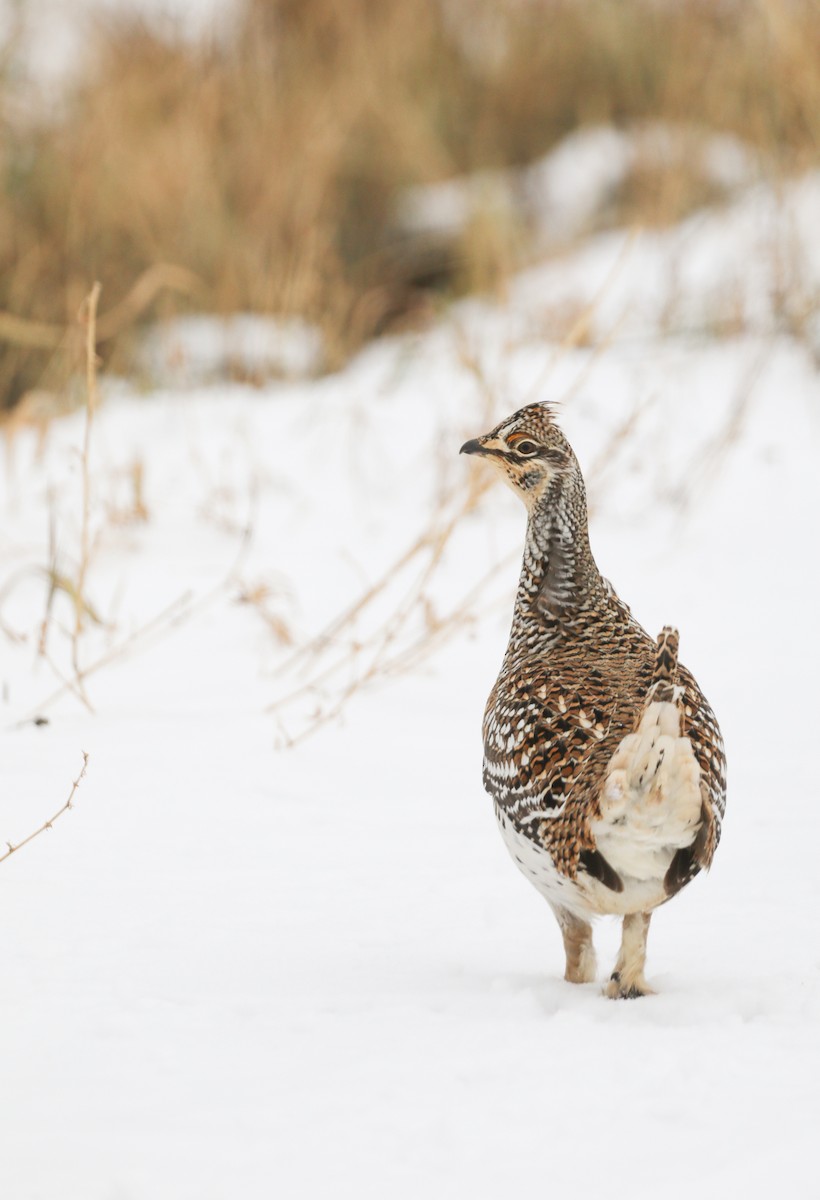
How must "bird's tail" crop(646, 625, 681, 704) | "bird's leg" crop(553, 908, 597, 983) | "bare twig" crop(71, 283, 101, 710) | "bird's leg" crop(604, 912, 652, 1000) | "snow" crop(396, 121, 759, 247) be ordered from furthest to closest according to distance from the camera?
"snow" crop(396, 121, 759, 247), "bare twig" crop(71, 283, 101, 710), "bird's leg" crop(553, 908, 597, 983), "bird's leg" crop(604, 912, 652, 1000), "bird's tail" crop(646, 625, 681, 704)

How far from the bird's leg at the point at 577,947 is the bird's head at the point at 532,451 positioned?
96 cm


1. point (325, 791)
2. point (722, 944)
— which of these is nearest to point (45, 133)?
point (325, 791)

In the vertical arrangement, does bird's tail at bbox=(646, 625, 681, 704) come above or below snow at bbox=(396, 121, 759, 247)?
below

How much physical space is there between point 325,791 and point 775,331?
4064mm

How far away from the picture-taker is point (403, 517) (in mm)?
6250

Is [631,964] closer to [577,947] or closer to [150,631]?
[577,947]

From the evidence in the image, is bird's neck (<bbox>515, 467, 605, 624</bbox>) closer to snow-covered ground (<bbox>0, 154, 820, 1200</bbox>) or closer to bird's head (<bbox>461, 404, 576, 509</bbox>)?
bird's head (<bbox>461, 404, 576, 509</bbox>)

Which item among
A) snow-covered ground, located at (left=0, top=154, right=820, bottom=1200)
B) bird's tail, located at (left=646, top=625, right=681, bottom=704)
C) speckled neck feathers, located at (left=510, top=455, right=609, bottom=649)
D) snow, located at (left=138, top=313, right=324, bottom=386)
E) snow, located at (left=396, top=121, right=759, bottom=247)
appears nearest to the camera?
snow-covered ground, located at (left=0, top=154, right=820, bottom=1200)

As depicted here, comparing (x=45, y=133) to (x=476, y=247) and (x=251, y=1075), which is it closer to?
(x=476, y=247)

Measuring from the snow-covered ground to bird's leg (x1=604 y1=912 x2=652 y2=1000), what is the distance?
4cm

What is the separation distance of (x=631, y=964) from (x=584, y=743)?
1.31ft

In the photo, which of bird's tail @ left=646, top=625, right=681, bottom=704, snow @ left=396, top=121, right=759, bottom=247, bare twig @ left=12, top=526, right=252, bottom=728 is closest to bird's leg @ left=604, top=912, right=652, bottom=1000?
bird's tail @ left=646, top=625, right=681, bottom=704

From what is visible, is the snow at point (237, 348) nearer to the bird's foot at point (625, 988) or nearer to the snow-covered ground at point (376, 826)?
the snow-covered ground at point (376, 826)

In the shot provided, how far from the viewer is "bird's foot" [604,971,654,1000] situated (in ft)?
8.07
